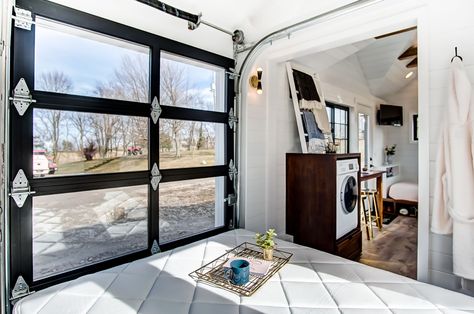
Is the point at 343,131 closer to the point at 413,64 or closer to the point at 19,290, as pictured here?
the point at 413,64

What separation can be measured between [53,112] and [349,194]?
3.05 metres

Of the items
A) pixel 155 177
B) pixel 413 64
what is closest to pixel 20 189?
pixel 155 177

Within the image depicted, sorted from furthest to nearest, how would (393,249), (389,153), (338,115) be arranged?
1. (389,153)
2. (338,115)
3. (393,249)

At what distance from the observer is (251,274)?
1693 millimetres

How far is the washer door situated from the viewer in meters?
3.08

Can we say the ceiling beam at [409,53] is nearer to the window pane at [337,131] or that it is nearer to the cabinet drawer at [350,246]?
the window pane at [337,131]

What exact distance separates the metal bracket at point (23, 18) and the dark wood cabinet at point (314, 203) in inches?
103

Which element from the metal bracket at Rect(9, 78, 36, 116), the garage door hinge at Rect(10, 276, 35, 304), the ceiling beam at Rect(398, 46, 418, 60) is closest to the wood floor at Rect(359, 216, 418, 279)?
the ceiling beam at Rect(398, 46, 418, 60)

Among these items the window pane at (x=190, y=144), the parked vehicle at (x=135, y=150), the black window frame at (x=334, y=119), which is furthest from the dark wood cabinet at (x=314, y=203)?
the parked vehicle at (x=135, y=150)

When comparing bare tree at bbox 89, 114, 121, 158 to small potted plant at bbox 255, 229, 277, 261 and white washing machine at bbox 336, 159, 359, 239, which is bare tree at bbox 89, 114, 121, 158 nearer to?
small potted plant at bbox 255, 229, 277, 261

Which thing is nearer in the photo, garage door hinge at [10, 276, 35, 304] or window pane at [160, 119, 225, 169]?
garage door hinge at [10, 276, 35, 304]

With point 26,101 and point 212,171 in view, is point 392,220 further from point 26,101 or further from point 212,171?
point 26,101

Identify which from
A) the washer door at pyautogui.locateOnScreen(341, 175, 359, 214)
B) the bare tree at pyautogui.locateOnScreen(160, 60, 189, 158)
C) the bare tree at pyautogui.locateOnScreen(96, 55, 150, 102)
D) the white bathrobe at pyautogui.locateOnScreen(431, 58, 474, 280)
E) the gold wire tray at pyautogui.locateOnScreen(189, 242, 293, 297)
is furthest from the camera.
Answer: the washer door at pyautogui.locateOnScreen(341, 175, 359, 214)

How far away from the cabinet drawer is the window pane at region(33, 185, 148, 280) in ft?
6.90
